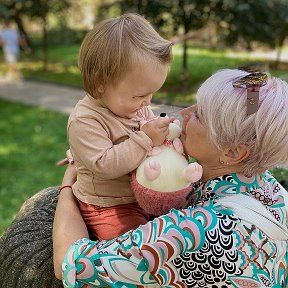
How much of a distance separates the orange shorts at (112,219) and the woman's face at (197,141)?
33 centimetres

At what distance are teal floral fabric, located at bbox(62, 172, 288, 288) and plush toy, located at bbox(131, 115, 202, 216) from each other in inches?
3.0

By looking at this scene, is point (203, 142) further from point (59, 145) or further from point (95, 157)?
point (59, 145)

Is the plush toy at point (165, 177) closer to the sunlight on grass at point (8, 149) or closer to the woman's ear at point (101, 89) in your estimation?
the woman's ear at point (101, 89)

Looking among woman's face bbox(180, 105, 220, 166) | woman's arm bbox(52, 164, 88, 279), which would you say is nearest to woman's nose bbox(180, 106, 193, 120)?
woman's face bbox(180, 105, 220, 166)

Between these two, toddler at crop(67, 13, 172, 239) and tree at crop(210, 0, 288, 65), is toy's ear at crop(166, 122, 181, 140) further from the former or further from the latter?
tree at crop(210, 0, 288, 65)

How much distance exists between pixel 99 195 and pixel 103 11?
9298mm

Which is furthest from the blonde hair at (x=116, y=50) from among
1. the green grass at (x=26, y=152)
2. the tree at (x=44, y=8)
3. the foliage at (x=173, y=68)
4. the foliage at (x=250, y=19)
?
the tree at (x=44, y=8)

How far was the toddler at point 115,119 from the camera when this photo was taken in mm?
1775

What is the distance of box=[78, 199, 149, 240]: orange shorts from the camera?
1.89m

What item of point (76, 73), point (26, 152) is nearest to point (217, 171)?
point (26, 152)

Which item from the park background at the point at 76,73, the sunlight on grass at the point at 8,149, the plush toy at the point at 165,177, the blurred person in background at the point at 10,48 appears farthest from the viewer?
the blurred person in background at the point at 10,48

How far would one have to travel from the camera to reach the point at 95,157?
5.83ft

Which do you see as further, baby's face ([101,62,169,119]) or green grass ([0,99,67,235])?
green grass ([0,99,67,235])

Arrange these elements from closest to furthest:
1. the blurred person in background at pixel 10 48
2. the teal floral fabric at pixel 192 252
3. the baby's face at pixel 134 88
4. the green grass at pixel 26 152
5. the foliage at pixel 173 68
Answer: the teal floral fabric at pixel 192 252 < the baby's face at pixel 134 88 < the green grass at pixel 26 152 < the foliage at pixel 173 68 < the blurred person in background at pixel 10 48
